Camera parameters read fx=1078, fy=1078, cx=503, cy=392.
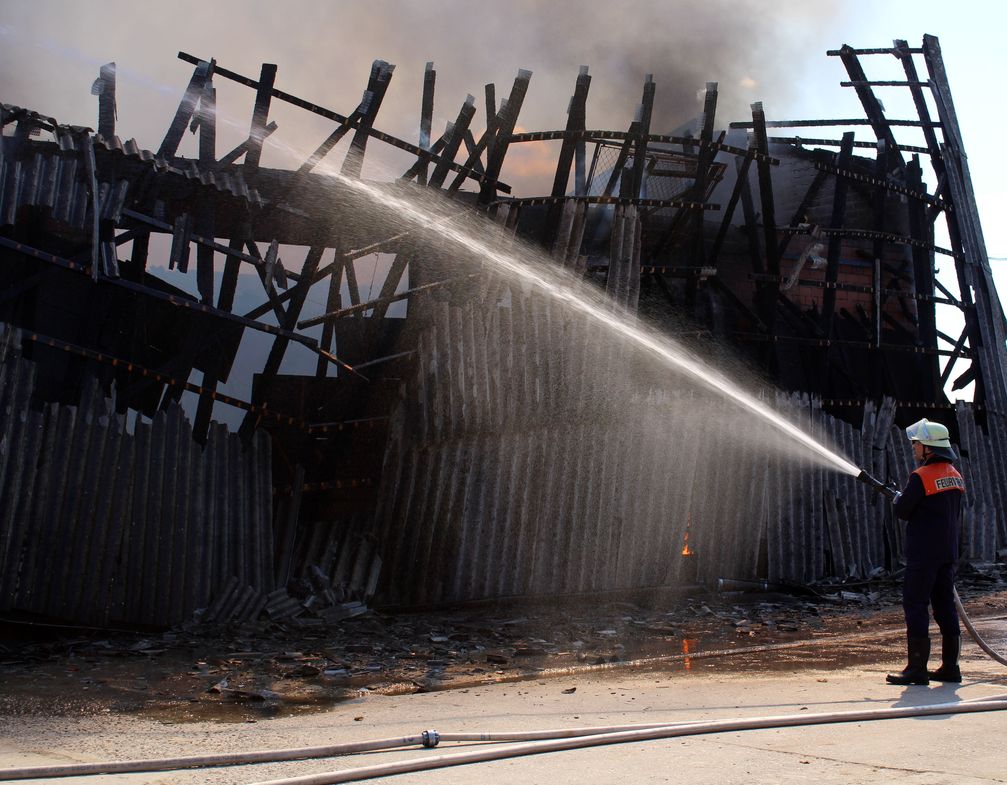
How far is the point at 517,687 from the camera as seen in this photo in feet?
20.5

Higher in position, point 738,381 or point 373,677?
point 738,381

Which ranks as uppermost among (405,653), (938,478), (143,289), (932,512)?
(143,289)

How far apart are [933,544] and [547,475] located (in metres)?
4.19

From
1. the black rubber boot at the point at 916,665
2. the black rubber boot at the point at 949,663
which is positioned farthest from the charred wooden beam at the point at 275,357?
the black rubber boot at the point at 949,663

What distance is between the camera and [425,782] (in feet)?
11.7

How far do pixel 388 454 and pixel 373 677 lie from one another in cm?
A: 325

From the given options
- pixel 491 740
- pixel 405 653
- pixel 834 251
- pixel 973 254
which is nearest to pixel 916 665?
pixel 491 740

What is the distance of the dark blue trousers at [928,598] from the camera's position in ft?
19.9

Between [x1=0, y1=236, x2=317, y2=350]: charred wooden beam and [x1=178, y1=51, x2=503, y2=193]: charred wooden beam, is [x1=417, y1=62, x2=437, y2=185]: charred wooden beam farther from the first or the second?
[x1=0, y1=236, x2=317, y2=350]: charred wooden beam

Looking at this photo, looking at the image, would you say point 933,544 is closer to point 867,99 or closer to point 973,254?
point 973,254

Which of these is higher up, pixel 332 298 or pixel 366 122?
pixel 366 122

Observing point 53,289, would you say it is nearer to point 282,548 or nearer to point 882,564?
point 282,548

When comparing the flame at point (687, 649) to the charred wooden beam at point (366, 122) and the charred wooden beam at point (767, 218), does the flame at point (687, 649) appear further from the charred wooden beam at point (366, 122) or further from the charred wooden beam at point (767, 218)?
the charred wooden beam at point (767, 218)

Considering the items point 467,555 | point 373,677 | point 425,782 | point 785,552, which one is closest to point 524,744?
point 425,782
